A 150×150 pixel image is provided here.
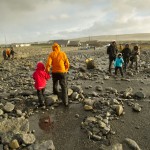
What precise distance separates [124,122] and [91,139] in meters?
1.59

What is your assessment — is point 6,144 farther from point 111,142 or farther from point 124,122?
point 124,122

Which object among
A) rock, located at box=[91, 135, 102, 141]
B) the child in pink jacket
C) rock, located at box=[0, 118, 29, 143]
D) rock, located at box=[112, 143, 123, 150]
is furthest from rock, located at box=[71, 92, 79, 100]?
rock, located at box=[112, 143, 123, 150]

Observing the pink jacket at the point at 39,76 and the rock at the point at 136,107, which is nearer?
the rock at the point at 136,107

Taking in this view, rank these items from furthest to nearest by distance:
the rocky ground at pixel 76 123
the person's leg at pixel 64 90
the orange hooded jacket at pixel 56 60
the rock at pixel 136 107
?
1. the person's leg at pixel 64 90
2. the orange hooded jacket at pixel 56 60
3. the rock at pixel 136 107
4. the rocky ground at pixel 76 123

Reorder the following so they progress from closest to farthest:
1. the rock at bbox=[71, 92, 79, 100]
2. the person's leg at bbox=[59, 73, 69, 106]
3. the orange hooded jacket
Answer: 1. the orange hooded jacket
2. the person's leg at bbox=[59, 73, 69, 106]
3. the rock at bbox=[71, 92, 79, 100]

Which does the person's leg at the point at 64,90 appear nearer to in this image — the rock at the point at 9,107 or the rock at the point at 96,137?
the rock at the point at 9,107

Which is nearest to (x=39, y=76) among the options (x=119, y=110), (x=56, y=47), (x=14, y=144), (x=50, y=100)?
(x=50, y=100)

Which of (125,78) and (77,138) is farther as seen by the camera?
(125,78)

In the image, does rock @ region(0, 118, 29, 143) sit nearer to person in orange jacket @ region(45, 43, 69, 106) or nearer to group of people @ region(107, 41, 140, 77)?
person in orange jacket @ region(45, 43, 69, 106)

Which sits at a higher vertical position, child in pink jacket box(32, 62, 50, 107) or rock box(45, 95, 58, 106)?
child in pink jacket box(32, 62, 50, 107)

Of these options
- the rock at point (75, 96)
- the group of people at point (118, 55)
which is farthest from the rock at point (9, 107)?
the group of people at point (118, 55)

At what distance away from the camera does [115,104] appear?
29.1 ft

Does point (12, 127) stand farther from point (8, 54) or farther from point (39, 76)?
point (8, 54)

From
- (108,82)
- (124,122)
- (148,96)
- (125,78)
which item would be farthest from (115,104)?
(125,78)
